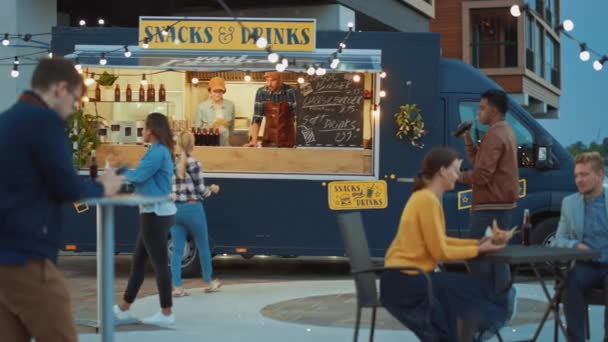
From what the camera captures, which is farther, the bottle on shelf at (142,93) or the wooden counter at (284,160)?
the bottle on shelf at (142,93)

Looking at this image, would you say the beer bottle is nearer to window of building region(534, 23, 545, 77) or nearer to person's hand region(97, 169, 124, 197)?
person's hand region(97, 169, 124, 197)

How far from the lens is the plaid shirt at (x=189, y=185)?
1068 centimetres

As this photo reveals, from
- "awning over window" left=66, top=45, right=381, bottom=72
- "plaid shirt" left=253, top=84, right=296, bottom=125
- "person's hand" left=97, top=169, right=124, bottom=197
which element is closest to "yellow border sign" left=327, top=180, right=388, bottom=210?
"awning over window" left=66, top=45, right=381, bottom=72

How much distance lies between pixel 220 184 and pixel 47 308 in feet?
27.0

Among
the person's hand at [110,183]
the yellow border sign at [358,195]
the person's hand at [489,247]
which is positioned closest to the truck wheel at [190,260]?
the yellow border sign at [358,195]


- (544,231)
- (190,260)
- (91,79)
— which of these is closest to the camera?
(544,231)

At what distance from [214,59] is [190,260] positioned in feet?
7.76

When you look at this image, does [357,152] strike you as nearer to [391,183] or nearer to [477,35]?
[391,183]

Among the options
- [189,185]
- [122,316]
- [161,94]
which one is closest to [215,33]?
[161,94]

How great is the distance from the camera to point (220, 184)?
1255 cm

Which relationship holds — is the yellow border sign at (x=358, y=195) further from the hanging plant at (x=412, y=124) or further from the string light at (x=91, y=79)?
the string light at (x=91, y=79)

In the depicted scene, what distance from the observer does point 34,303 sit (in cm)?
433

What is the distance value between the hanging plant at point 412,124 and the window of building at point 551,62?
34.5 m

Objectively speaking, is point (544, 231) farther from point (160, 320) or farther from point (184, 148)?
point (160, 320)
